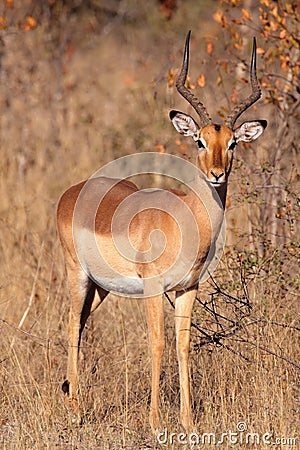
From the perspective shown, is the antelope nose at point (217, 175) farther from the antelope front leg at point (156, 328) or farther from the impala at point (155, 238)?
the antelope front leg at point (156, 328)

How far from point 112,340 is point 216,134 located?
6.91 ft

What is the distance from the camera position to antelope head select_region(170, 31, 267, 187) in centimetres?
479

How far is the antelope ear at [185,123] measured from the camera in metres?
5.33

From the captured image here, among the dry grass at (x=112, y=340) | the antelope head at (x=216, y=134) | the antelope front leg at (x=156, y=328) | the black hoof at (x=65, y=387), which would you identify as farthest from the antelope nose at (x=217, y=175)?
the black hoof at (x=65, y=387)

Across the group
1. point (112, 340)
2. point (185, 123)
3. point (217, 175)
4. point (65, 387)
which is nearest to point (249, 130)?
point (185, 123)

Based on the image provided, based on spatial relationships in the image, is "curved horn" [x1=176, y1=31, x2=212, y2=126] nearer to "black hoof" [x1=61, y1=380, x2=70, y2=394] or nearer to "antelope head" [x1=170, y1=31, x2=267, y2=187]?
"antelope head" [x1=170, y1=31, x2=267, y2=187]

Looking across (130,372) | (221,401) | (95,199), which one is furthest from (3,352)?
(221,401)

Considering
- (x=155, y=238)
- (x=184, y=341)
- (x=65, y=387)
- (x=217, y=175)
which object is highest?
(x=217, y=175)

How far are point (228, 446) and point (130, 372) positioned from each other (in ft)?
4.86

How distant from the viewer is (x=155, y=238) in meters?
5.21

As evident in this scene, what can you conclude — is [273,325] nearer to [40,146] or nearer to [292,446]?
[292,446]

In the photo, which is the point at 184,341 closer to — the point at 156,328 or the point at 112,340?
the point at 156,328

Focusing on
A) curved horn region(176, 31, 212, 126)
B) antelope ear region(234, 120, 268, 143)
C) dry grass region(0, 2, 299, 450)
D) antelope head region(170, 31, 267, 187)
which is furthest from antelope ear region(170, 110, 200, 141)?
dry grass region(0, 2, 299, 450)

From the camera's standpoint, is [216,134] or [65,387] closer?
[216,134]
